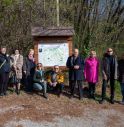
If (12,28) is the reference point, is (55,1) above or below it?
above

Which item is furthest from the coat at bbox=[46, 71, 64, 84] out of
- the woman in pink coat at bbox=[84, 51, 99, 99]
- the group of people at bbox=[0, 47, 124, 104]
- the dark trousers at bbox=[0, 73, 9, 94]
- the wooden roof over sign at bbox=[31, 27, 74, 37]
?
the wooden roof over sign at bbox=[31, 27, 74, 37]

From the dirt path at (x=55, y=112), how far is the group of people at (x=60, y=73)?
40 centimetres

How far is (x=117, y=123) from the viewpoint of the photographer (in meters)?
11.8

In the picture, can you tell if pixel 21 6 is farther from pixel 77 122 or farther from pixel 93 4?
pixel 77 122

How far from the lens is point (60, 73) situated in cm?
1449

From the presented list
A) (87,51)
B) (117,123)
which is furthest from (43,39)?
(117,123)

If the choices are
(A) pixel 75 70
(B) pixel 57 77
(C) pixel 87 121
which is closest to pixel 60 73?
(B) pixel 57 77

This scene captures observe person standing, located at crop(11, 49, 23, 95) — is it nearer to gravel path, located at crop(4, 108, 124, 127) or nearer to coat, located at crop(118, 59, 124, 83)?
gravel path, located at crop(4, 108, 124, 127)

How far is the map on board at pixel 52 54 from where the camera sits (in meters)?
15.4

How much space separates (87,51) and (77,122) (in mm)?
6271

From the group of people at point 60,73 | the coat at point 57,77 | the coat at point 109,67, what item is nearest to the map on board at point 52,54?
the group of people at point 60,73

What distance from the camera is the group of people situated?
13.9 meters

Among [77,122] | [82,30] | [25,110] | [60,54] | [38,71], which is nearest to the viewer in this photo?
[77,122]

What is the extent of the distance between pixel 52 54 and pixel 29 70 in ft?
4.15
